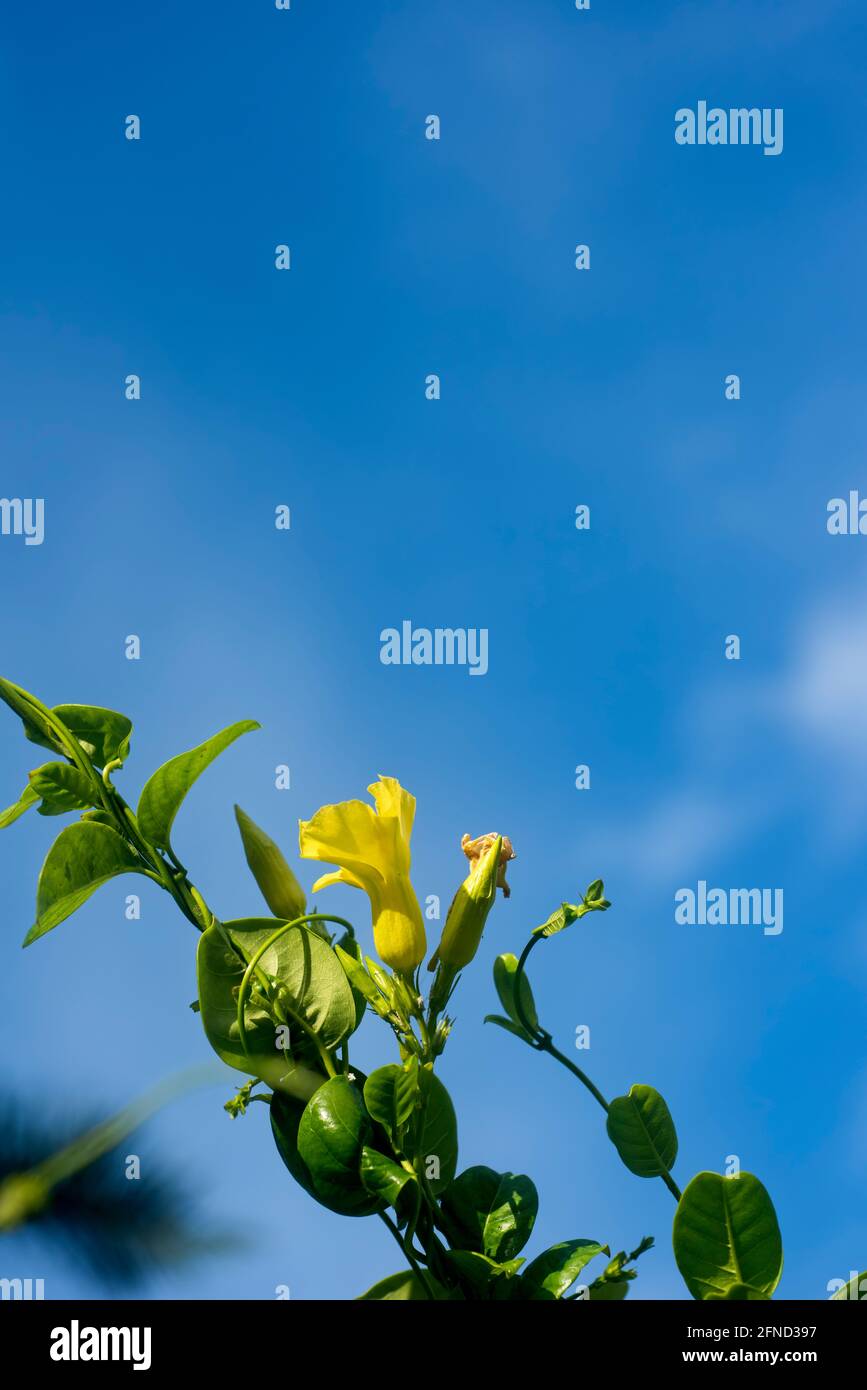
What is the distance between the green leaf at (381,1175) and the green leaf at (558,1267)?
0.06 metres

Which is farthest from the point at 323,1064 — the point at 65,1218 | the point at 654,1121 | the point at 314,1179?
the point at 65,1218

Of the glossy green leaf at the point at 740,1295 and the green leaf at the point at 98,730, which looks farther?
the green leaf at the point at 98,730

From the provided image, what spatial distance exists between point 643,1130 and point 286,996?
0.55 ft

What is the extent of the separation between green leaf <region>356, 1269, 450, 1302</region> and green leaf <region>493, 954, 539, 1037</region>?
0.12 meters

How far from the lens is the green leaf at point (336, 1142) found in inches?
14.9

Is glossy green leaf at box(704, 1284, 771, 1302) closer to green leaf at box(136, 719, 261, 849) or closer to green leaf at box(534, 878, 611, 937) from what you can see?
green leaf at box(534, 878, 611, 937)

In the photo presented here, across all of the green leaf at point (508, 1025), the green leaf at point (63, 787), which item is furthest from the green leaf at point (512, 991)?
the green leaf at point (63, 787)

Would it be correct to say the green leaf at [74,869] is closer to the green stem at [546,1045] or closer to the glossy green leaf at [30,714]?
the glossy green leaf at [30,714]

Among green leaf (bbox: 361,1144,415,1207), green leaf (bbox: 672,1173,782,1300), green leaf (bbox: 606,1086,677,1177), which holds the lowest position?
green leaf (bbox: 672,1173,782,1300)

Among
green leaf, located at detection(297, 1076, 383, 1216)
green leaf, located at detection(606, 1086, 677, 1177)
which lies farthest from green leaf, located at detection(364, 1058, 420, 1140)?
green leaf, located at detection(606, 1086, 677, 1177)

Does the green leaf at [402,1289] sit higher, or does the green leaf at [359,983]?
the green leaf at [359,983]

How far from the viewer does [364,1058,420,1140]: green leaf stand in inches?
15.0

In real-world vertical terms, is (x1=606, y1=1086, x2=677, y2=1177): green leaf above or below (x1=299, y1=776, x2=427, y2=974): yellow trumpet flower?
below
